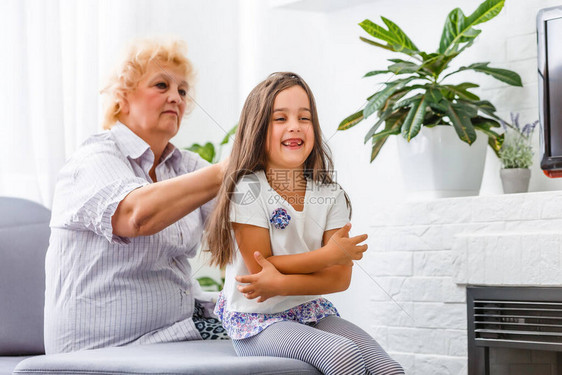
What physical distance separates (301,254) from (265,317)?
15 centimetres

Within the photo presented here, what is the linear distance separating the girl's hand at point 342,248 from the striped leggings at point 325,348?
0.48 feet

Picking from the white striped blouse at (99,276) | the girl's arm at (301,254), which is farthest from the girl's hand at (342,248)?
the white striped blouse at (99,276)

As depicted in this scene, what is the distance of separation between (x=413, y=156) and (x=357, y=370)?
4.08ft

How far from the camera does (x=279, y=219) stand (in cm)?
141

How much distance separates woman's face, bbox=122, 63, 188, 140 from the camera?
174 centimetres

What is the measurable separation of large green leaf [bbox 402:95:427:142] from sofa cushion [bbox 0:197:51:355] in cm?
115

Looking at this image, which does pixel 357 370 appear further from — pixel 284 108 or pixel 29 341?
pixel 29 341

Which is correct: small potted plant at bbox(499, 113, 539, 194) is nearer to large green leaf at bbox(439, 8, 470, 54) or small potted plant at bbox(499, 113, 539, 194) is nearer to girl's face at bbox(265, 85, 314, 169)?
large green leaf at bbox(439, 8, 470, 54)

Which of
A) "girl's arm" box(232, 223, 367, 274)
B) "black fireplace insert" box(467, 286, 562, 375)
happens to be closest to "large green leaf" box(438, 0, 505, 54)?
"black fireplace insert" box(467, 286, 562, 375)

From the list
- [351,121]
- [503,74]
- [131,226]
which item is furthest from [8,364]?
[503,74]

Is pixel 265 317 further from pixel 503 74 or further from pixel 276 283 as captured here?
pixel 503 74

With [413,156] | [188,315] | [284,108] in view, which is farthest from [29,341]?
[413,156]

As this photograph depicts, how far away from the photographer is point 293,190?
1.46 metres

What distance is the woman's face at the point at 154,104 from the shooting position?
174 cm
